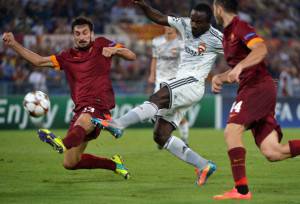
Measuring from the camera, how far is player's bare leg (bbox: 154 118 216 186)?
31.6 feet

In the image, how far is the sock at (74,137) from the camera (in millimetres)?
9406

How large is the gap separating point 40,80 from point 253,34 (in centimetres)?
1612

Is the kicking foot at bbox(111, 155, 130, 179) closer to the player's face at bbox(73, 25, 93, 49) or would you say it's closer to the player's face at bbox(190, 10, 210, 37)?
the player's face at bbox(73, 25, 93, 49)

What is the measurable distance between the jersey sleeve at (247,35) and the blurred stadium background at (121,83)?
2401mm

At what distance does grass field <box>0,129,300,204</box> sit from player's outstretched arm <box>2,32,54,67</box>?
1.58m

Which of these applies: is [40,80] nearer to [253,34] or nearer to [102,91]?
[102,91]

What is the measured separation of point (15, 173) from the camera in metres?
11.3

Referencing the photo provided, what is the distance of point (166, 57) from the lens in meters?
16.5

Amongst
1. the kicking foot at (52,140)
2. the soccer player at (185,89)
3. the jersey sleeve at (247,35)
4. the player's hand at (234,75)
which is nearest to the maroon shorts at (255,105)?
the jersey sleeve at (247,35)

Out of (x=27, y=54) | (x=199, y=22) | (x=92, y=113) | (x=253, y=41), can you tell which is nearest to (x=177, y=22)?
(x=199, y=22)

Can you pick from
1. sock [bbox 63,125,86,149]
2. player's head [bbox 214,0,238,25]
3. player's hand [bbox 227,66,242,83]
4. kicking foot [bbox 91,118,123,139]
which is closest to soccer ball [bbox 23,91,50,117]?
sock [bbox 63,125,86,149]

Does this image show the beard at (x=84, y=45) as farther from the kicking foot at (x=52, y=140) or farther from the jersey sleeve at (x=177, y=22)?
the kicking foot at (x=52, y=140)

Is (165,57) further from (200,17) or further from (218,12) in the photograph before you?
(218,12)

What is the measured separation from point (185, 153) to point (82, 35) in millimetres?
2070
